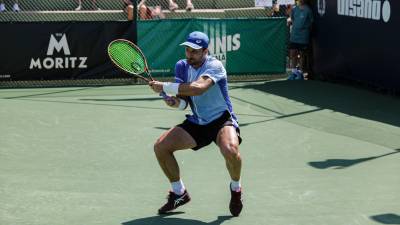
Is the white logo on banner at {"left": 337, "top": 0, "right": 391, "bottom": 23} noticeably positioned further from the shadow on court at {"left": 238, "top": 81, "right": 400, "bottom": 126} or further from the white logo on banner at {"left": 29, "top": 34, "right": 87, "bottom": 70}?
the white logo on banner at {"left": 29, "top": 34, "right": 87, "bottom": 70}

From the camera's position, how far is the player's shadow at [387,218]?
6555 millimetres

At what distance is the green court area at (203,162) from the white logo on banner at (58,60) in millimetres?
1195

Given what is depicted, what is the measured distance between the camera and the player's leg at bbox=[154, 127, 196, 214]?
22.3 feet

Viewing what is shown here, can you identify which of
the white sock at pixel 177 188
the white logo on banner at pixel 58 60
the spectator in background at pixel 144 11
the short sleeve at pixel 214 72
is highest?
the spectator in background at pixel 144 11

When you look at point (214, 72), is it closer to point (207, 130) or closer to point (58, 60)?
point (207, 130)

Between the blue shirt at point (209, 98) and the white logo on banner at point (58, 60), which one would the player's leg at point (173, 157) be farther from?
the white logo on banner at point (58, 60)

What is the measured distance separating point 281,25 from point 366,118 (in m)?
4.99

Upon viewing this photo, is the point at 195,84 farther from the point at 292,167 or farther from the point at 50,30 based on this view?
the point at 50,30

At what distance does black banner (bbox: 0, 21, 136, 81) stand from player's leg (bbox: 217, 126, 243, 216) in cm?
898

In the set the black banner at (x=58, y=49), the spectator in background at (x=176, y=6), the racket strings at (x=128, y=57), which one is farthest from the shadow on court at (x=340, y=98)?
the racket strings at (x=128, y=57)

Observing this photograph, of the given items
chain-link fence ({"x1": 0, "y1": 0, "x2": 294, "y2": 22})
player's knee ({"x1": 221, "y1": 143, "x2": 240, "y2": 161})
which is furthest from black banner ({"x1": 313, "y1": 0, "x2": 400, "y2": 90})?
player's knee ({"x1": 221, "y1": 143, "x2": 240, "y2": 161})

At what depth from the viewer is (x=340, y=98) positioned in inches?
532

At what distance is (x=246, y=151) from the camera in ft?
31.3

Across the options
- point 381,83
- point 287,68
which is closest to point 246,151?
point 381,83
